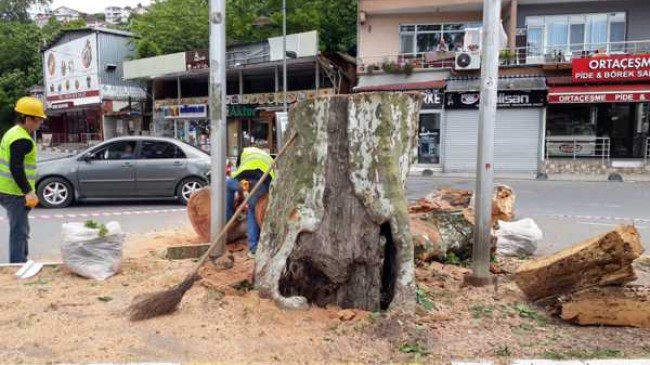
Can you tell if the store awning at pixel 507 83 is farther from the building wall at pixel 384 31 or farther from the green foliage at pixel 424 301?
the green foliage at pixel 424 301

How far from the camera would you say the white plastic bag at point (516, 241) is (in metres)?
6.72

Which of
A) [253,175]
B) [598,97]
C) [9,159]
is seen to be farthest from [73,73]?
[253,175]

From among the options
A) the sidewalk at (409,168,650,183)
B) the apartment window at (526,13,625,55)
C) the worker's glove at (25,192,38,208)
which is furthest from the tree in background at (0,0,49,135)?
the worker's glove at (25,192,38,208)

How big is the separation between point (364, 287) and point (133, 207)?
26.8 feet

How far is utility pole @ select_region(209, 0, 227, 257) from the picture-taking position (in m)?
5.86

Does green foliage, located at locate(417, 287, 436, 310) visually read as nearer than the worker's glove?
Yes

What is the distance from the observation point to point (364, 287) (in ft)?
14.5

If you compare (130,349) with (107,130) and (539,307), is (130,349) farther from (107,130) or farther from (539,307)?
(107,130)

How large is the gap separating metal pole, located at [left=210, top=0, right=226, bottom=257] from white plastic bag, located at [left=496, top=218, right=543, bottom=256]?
3.27m

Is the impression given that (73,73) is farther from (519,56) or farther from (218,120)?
(218,120)

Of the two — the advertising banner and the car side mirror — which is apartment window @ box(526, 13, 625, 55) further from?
the advertising banner

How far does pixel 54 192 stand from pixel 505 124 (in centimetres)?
1619

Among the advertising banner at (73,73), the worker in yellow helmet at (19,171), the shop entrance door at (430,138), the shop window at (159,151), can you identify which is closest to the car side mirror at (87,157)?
the shop window at (159,151)

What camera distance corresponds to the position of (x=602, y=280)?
166 inches
